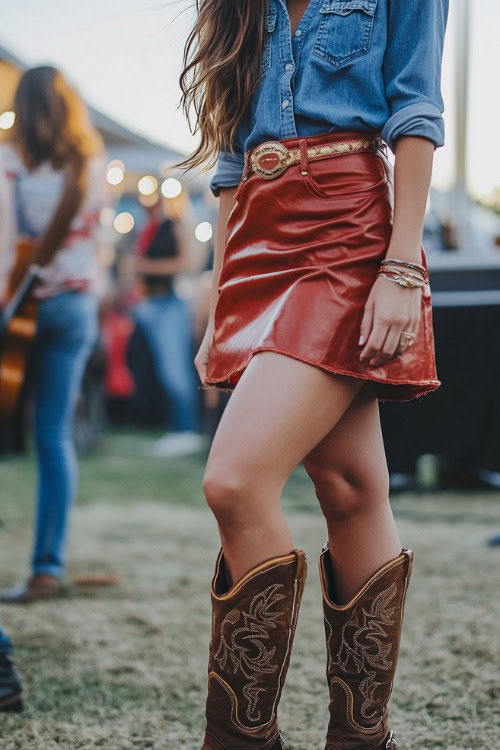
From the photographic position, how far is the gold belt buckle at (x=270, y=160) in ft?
4.30

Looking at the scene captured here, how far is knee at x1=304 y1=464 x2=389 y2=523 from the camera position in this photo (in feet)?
4.54

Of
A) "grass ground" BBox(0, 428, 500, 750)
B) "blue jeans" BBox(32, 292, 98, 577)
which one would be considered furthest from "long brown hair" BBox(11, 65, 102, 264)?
"grass ground" BBox(0, 428, 500, 750)

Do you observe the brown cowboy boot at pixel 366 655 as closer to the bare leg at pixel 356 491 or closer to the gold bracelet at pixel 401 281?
the bare leg at pixel 356 491

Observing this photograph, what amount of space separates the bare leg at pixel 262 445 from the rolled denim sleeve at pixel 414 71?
1.24 ft

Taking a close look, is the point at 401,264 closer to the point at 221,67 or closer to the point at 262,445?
the point at 262,445

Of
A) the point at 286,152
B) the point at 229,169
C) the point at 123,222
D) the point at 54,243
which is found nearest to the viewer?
the point at 286,152

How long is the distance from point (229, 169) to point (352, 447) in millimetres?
543

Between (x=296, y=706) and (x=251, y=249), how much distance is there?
3.46 ft

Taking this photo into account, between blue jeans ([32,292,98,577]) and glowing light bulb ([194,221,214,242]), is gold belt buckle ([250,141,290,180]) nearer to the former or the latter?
blue jeans ([32,292,98,577])

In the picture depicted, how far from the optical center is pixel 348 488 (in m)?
1.39

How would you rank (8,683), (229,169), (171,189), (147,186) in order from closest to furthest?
(229,169) < (8,683) < (171,189) < (147,186)

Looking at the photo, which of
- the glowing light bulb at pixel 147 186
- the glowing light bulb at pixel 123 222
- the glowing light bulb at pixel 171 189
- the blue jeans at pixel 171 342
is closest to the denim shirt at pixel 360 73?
the glowing light bulb at pixel 171 189

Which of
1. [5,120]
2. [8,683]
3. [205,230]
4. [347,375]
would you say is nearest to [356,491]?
[347,375]

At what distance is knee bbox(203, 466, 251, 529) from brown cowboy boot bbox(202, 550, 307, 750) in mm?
102
